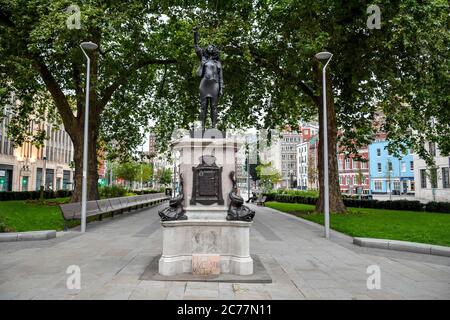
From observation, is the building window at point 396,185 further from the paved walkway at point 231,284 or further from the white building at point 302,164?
the paved walkway at point 231,284

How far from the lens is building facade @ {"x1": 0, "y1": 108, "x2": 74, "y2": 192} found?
143 ft

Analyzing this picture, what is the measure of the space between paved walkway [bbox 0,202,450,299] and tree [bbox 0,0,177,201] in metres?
8.70

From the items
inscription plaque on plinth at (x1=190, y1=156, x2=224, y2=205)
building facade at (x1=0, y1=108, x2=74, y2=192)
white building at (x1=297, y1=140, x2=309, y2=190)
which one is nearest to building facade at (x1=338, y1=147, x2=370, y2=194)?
white building at (x1=297, y1=140, x2=309, y2=190)

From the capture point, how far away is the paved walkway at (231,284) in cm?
548


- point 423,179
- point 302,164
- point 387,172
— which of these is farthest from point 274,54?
point 302,164

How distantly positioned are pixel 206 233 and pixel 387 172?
211 ft

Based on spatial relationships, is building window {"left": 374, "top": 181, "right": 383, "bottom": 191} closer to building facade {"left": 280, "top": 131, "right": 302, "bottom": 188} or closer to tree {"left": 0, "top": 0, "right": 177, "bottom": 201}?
building facade {"left": 280, "top": 131, "right": 302, "bottom": 188}

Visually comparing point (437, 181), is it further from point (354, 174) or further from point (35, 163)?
point (35, 163)

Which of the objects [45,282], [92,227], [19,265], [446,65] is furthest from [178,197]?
[446,65]

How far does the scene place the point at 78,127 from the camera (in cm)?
1981

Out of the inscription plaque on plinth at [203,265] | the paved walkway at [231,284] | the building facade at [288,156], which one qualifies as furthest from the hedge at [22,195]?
the building facade at [288,156]

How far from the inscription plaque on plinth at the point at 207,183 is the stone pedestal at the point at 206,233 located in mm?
76
